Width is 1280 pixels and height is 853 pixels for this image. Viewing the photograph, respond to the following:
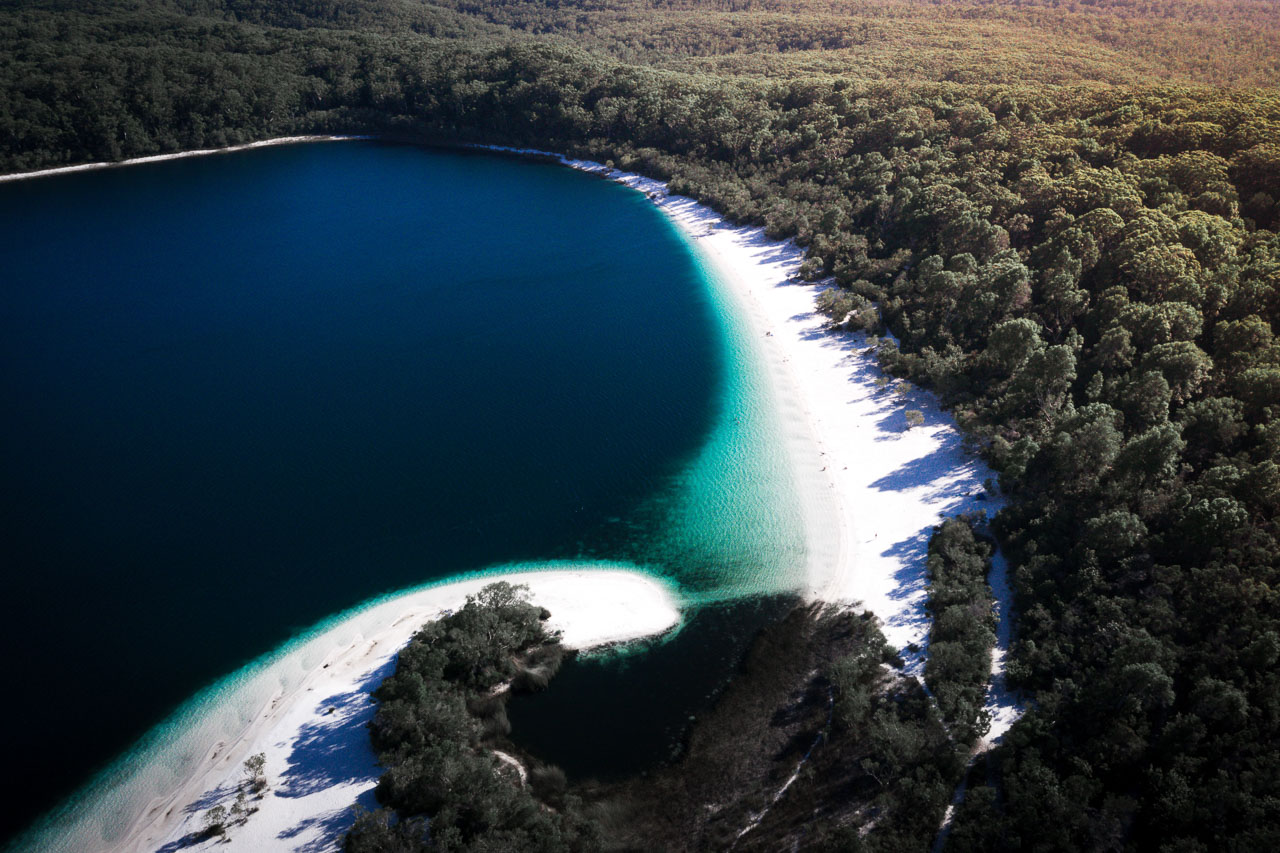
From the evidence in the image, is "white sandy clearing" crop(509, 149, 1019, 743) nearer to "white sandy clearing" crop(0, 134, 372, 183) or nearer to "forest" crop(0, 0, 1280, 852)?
"forest" crop(0, 0, 1280, 852)

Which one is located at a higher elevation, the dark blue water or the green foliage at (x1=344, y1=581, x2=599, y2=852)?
the green foliage at (x1=344, y1=581, x2=599, y2=852)

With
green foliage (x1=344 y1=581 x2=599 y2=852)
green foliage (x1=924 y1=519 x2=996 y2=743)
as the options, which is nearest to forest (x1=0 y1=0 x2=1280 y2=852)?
green foliage (x1=924 y1=519 x2=996 y2=743)

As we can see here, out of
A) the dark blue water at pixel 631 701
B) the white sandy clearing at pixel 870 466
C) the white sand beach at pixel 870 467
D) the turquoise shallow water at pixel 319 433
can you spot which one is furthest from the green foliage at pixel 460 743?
the white sandy clearing at pixel 870 466

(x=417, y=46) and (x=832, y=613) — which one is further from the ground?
(x=417, y=46)

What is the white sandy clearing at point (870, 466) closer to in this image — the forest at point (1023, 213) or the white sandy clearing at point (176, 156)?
the forest at point (1023, 213)

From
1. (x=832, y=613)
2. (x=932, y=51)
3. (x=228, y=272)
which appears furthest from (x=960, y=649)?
(x=932, y=51)

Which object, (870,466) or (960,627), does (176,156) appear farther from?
(960,627)

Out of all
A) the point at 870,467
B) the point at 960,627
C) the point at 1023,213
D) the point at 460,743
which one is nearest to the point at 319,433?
the point at 460,743

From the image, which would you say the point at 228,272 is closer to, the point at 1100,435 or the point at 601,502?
the point at 601,502
